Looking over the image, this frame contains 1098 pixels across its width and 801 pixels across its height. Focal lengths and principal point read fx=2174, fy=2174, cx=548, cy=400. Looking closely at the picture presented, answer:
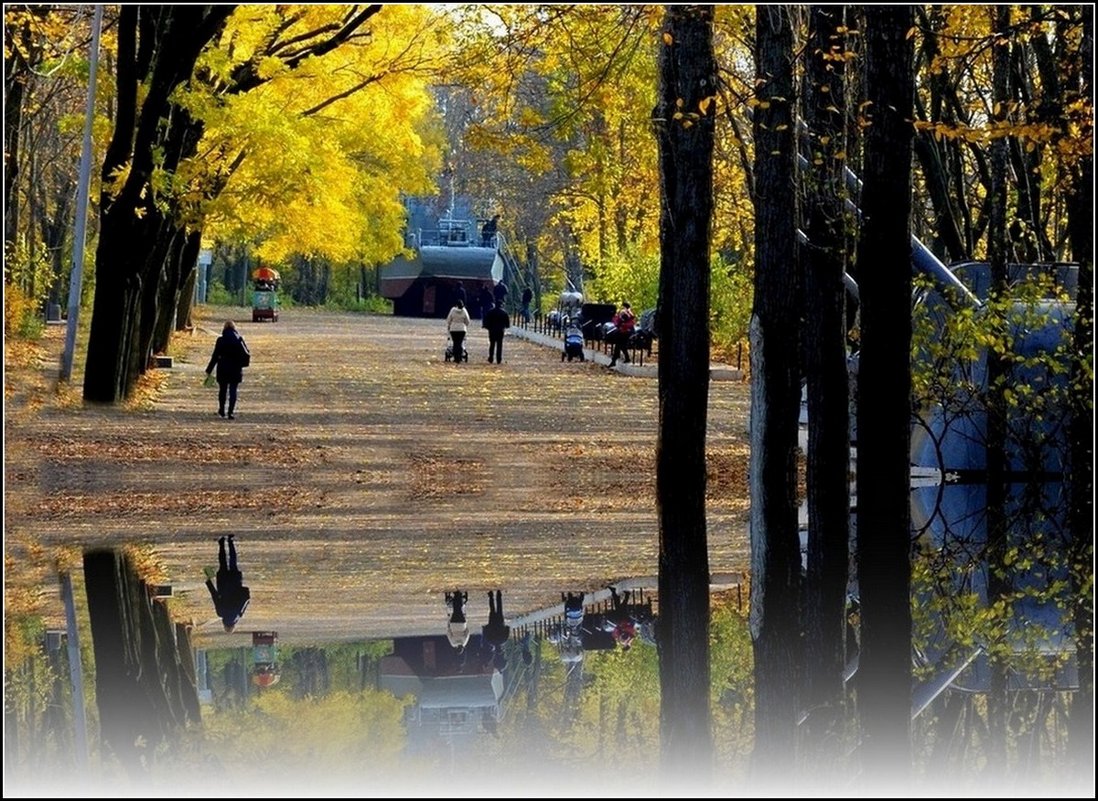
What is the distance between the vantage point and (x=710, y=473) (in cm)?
2502

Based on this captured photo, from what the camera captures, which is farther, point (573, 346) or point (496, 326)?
point (573, 346)

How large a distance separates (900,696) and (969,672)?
1082 millimetres

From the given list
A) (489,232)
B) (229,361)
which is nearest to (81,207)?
(229,361)

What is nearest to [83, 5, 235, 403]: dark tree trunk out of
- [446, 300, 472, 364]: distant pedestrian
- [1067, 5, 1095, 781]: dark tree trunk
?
[1067, 5, 1095, 781]: dark tree trunk

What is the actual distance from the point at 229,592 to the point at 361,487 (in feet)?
32.7

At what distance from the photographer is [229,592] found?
13.4m

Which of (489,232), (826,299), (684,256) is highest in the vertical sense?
(489,232)

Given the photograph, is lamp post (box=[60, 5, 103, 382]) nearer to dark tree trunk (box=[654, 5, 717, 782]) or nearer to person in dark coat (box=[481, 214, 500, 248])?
dark tree trunk (box=[654, 5, 717, 782])

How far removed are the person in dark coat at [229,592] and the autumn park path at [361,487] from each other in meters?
0.09

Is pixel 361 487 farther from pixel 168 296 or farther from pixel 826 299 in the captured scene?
pixel 168 296

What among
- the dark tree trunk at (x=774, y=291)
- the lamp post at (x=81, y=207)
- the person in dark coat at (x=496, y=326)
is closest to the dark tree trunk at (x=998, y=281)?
the dark tree trunk at (x=774, y=291)

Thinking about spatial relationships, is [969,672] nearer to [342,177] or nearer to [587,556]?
[587,556]

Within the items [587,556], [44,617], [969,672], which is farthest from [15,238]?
[969,672]

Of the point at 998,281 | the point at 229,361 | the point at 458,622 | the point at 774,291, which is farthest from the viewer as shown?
the point at 229,361
